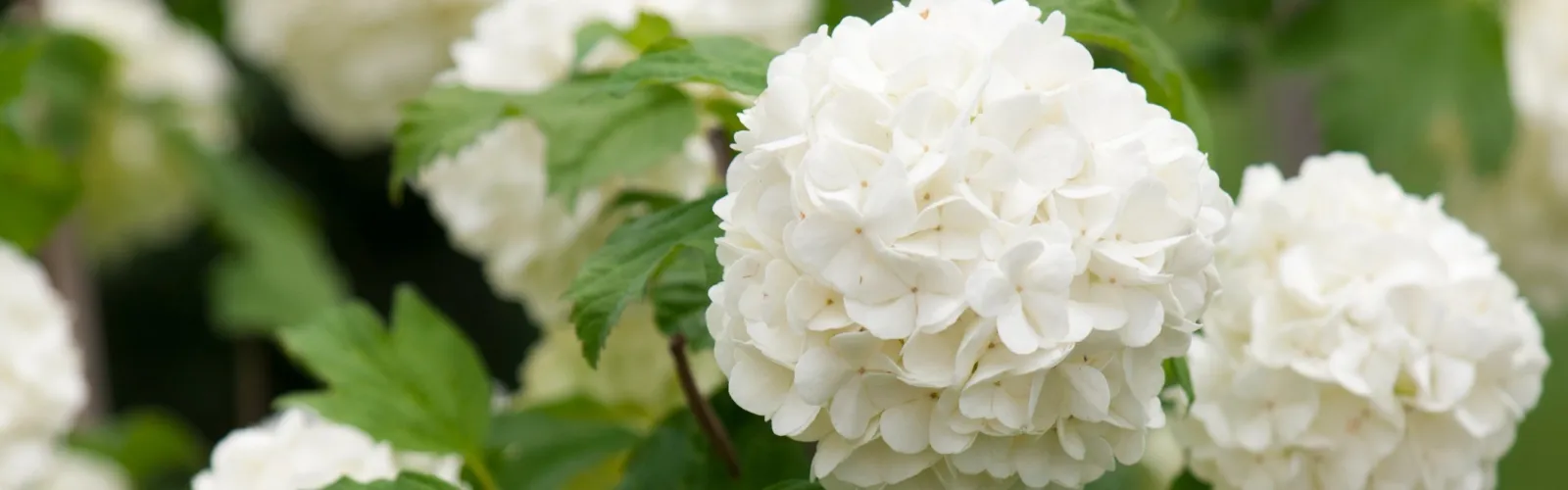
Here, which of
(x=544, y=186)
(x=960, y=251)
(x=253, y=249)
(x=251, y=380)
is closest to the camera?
(x=960, y=251)

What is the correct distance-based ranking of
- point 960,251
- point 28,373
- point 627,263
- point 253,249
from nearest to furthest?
point 960,251 → point 627,263 → point 28,373 → point 253,249

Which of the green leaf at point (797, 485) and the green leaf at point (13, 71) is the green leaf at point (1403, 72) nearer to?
the green leaf at point (797, 485)

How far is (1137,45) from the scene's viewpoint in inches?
26.0

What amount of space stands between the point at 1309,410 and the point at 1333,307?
1.9 inches

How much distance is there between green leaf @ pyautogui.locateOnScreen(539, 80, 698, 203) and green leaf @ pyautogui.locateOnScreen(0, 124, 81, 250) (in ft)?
1.62

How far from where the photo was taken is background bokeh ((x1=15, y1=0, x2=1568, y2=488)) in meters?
1.07

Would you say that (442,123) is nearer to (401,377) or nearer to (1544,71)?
(401,377)

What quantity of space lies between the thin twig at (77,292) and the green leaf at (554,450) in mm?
783

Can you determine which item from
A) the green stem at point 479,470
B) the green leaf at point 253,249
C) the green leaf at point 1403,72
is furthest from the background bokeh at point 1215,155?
the green stem at point 479,470

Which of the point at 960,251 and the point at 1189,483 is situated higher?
the point at 960,251

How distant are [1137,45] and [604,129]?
26 cm

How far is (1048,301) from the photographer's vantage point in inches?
20.3

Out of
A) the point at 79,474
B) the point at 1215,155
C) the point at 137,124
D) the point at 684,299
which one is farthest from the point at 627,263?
the point at 137,124

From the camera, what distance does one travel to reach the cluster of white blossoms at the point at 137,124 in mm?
1611
